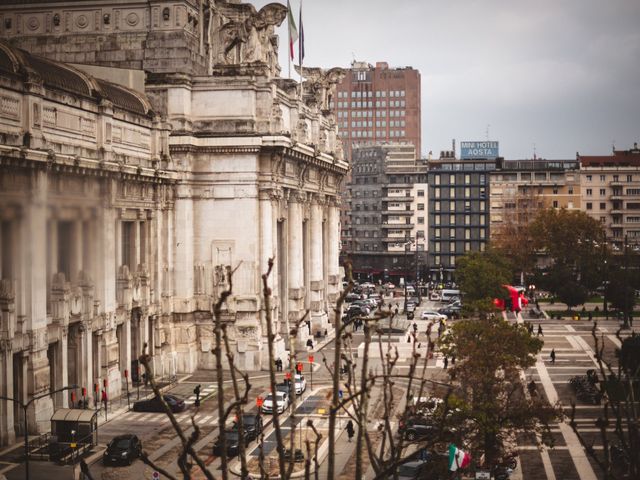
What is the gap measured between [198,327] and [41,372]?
25847mm

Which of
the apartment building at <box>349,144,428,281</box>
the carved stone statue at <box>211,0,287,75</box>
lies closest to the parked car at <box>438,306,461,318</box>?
the apartment building at <box>349,144,428,281</box>

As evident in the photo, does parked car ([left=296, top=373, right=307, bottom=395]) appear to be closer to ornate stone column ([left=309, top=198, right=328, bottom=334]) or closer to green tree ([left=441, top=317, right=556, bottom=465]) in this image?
green tree ([left=441, top=317, right=556, bottom=465])

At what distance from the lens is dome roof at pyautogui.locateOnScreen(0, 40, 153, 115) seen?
55500 mm

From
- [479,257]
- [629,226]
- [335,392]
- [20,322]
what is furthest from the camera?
[629,226]

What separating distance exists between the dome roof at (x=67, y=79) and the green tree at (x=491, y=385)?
30132 millimetres

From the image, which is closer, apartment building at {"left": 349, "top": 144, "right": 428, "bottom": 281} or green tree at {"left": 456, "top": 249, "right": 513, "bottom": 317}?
green tree at {"left": 456, "top": 249, "right": 513, "bottom": 317}

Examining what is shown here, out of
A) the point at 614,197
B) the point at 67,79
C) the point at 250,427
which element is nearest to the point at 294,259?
the point at 67,79

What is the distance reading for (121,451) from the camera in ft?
167

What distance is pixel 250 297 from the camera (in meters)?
79.8

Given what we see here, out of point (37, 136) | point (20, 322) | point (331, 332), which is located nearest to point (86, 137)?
point (37, 136)

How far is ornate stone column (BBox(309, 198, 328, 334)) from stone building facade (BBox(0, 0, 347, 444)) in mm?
167

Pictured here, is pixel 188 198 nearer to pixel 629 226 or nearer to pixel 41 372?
pixel 41 372

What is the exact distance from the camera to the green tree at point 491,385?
4541 cm

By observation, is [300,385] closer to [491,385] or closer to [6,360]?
[491,385]
